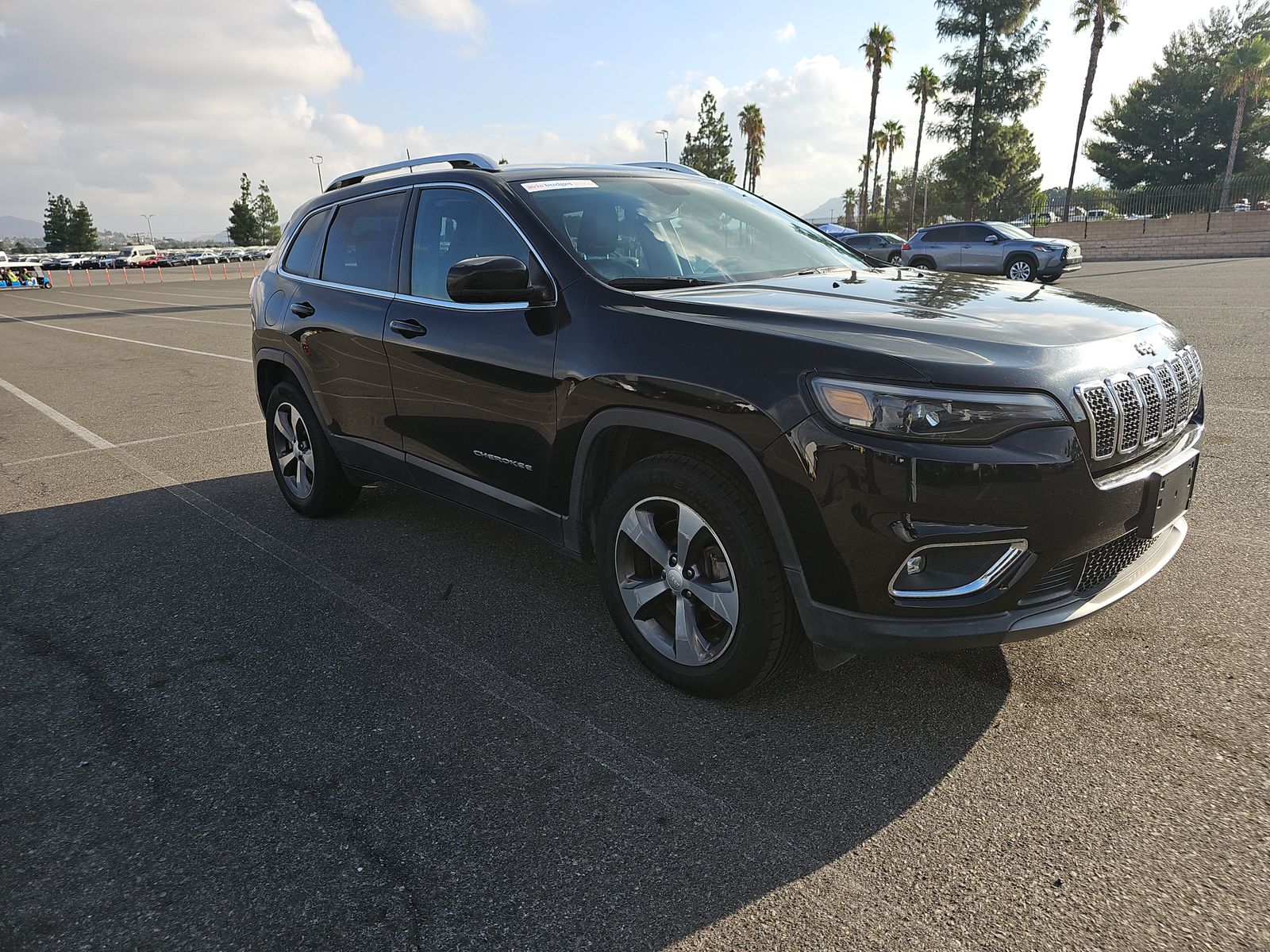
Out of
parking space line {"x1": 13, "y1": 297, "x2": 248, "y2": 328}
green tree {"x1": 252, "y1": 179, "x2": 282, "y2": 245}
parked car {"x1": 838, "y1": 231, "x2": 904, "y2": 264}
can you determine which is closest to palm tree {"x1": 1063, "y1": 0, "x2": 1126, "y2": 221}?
parked car {"x1": 838, "y1": 231, "x2": 904, "y2": 264}

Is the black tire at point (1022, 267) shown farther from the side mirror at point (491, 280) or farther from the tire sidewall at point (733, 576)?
the tire sidewall at point (733, 576)

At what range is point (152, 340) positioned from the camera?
15.9 metres

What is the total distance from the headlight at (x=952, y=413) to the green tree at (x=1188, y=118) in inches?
2618

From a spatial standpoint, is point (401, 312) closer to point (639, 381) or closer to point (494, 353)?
point (494, 353)

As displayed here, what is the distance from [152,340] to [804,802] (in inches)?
658

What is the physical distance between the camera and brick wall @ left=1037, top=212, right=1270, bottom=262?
31.6 m

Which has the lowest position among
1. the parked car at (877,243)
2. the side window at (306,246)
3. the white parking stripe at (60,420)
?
the white parking stripe at (60,420)

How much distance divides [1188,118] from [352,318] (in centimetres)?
6750

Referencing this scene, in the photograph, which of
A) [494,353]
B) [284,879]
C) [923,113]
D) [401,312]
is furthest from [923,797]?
[923,113]

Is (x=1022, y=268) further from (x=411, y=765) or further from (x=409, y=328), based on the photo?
(x=411, y=765)

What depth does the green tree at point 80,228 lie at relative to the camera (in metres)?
112

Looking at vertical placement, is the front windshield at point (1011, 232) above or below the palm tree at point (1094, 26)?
below

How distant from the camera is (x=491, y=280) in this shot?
315 centimetres

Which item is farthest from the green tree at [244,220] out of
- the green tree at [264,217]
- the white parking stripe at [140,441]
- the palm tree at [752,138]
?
the white parking stripe at [140,441]
